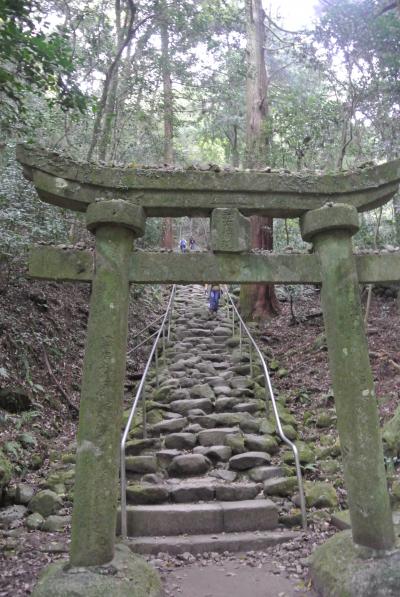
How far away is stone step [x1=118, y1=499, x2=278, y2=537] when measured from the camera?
4422 mm

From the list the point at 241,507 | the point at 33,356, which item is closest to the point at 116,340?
the point at 241,507

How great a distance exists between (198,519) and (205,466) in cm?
89

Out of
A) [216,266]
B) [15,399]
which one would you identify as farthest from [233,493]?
[15,399]

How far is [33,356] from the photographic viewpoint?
741 centimetres

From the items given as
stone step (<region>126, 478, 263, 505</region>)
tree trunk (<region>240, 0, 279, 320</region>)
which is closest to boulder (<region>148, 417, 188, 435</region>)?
stone step (<region>126, 478, 263, 505</region>)

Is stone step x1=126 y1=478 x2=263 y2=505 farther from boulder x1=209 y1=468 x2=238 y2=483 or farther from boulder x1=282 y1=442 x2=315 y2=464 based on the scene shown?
boulder x1=282 y1=442 x2=315 y2=464

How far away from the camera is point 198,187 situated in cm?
382

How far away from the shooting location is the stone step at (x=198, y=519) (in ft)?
14.5

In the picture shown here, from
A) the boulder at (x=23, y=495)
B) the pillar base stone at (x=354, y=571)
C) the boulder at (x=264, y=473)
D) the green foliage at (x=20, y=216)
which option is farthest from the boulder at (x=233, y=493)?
the green foliage at (x=20, y=216)

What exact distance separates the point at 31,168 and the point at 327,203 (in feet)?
7.61

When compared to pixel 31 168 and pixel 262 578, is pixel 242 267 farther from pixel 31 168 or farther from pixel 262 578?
pixel 262 578

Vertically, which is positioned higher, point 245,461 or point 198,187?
point 198,187

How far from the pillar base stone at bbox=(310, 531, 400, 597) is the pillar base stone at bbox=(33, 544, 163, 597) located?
3.77ft

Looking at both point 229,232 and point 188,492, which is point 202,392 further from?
point 229,232
